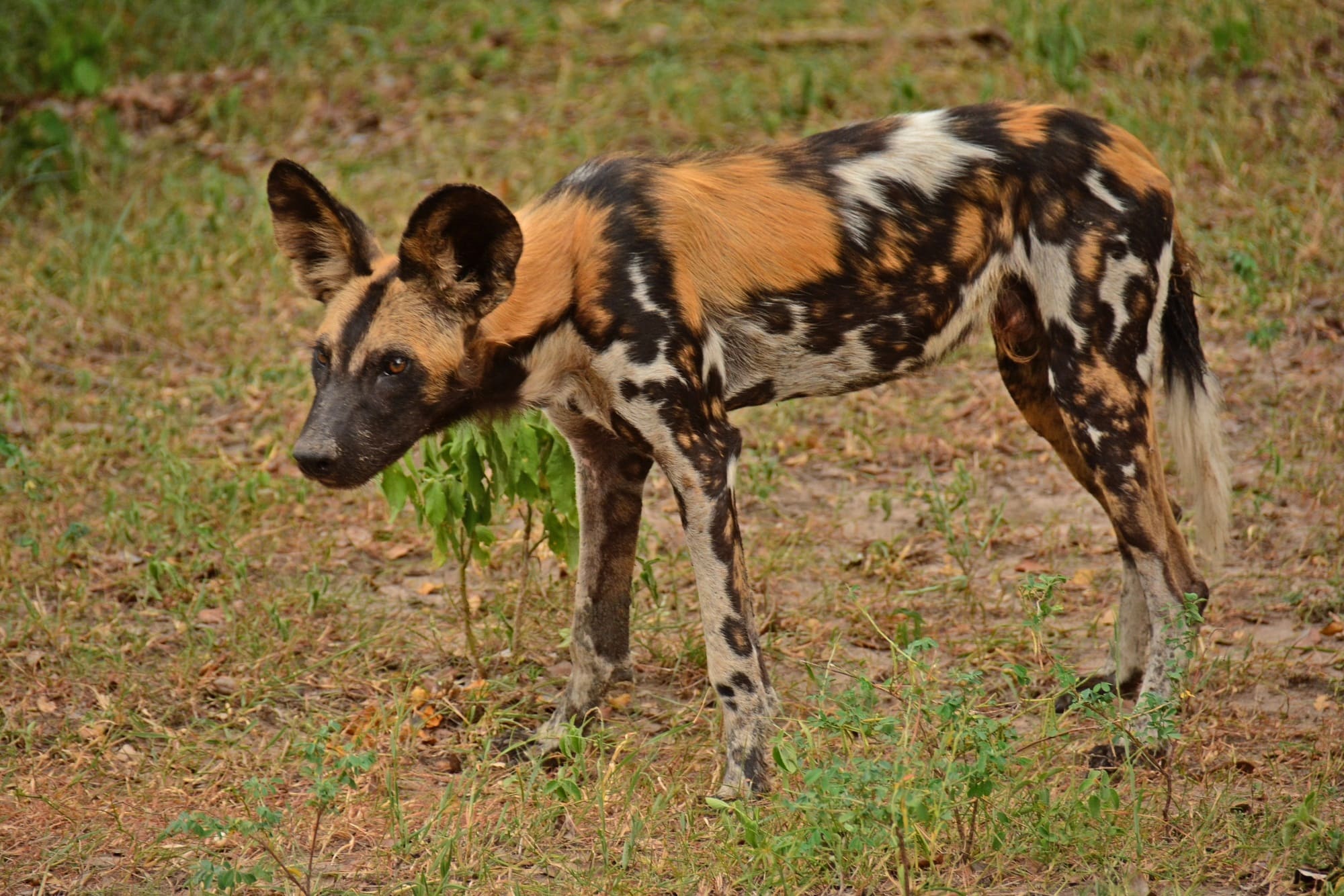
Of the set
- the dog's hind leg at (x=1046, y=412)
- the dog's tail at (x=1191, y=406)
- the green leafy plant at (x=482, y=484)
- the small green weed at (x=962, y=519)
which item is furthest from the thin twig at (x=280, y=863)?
the dog's tail at (x=1191, y=406)

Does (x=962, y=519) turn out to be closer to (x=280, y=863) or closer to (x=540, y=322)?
(x=540, y=322)

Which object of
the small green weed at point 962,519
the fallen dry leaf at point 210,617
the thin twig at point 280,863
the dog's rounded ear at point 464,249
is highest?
the dog's rounded ear at point 464,249

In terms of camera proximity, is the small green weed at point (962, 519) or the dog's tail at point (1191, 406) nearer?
the dog's tail at point (1191, 406)

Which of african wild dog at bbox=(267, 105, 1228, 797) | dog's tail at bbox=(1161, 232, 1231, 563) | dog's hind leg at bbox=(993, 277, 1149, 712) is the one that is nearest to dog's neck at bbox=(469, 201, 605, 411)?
african wild dog at bbox=(267, 105, 1228, 797)

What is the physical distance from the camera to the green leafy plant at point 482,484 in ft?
12.9

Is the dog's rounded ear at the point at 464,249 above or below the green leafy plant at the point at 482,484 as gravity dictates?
above

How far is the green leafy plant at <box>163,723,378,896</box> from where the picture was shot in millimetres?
2943

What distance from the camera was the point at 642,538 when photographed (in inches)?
190

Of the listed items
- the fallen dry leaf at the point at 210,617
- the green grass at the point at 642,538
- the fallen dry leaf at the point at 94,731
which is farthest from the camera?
the fallen dry leaf at the point at 210,617

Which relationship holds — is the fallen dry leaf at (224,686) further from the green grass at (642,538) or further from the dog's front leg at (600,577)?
the dog's front leg at (600,577)

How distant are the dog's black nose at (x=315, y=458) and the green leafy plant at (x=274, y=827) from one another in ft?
1.91

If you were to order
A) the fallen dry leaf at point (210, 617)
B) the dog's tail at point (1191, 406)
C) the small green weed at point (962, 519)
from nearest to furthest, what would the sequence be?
the dog's tail at point (1191, 406) < the fallen dry leaf at point (210, 617) < the small green weed at point (962, 519)

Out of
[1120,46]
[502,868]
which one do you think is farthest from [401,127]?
[502,868]

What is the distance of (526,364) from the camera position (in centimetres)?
353
